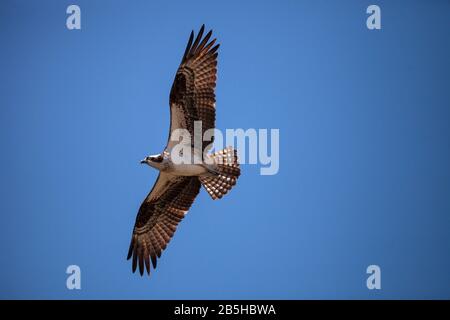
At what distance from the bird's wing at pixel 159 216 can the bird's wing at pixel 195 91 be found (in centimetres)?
99

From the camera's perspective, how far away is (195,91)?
11.8m

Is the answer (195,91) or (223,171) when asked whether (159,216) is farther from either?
(195,91)

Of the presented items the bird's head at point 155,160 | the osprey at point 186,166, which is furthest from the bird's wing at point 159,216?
the bird's head at point 155,160

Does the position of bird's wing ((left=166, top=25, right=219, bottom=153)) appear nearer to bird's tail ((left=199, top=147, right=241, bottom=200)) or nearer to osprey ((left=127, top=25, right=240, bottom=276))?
osprey ((left=127, top=25, right=240, bottom=276))

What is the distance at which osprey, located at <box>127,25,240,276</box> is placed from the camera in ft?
38.5

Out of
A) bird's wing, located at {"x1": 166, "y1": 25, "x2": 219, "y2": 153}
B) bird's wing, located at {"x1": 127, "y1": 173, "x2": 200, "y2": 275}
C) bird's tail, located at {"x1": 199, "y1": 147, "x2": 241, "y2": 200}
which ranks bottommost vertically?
bird's wing, located at {"x1": 127, "y1": 173, "x2": 200, "y2": 275}

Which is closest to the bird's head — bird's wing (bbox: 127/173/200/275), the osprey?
the osprey

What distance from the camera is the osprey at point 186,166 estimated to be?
11.7 m

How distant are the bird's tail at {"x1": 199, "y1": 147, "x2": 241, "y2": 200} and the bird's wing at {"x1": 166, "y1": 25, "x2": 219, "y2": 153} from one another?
0.38 metres

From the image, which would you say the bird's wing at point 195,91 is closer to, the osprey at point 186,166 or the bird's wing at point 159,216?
the osprey at point 186,166
